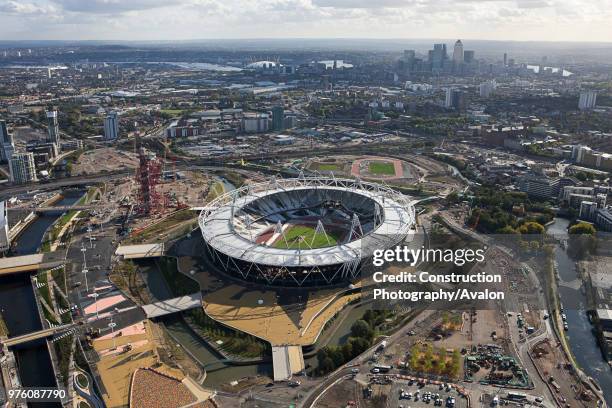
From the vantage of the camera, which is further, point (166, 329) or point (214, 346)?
point (166, 329)

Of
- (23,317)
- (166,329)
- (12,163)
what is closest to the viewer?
(166,329)

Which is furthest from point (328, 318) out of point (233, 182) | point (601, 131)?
point (601, 131)

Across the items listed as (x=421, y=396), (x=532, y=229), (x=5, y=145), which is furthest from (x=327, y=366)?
(x=5, y=145)

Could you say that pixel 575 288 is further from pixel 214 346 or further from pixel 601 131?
pixel 601 131

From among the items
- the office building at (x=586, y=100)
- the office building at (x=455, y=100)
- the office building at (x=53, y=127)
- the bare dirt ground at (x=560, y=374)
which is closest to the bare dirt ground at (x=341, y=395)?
the bare dirt ground at (x=560, y=374)

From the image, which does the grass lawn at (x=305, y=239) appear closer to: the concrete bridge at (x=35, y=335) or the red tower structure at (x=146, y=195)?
the red tower structure at (x=146, y=195)

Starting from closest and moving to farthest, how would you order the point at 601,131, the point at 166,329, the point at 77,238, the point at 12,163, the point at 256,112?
Result: the point at 166,329 < the point at 77,238 < the point at 12,163 < the point at 601,131 < the point at 256,112

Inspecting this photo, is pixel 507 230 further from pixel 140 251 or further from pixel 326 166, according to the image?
pixel 326 166
